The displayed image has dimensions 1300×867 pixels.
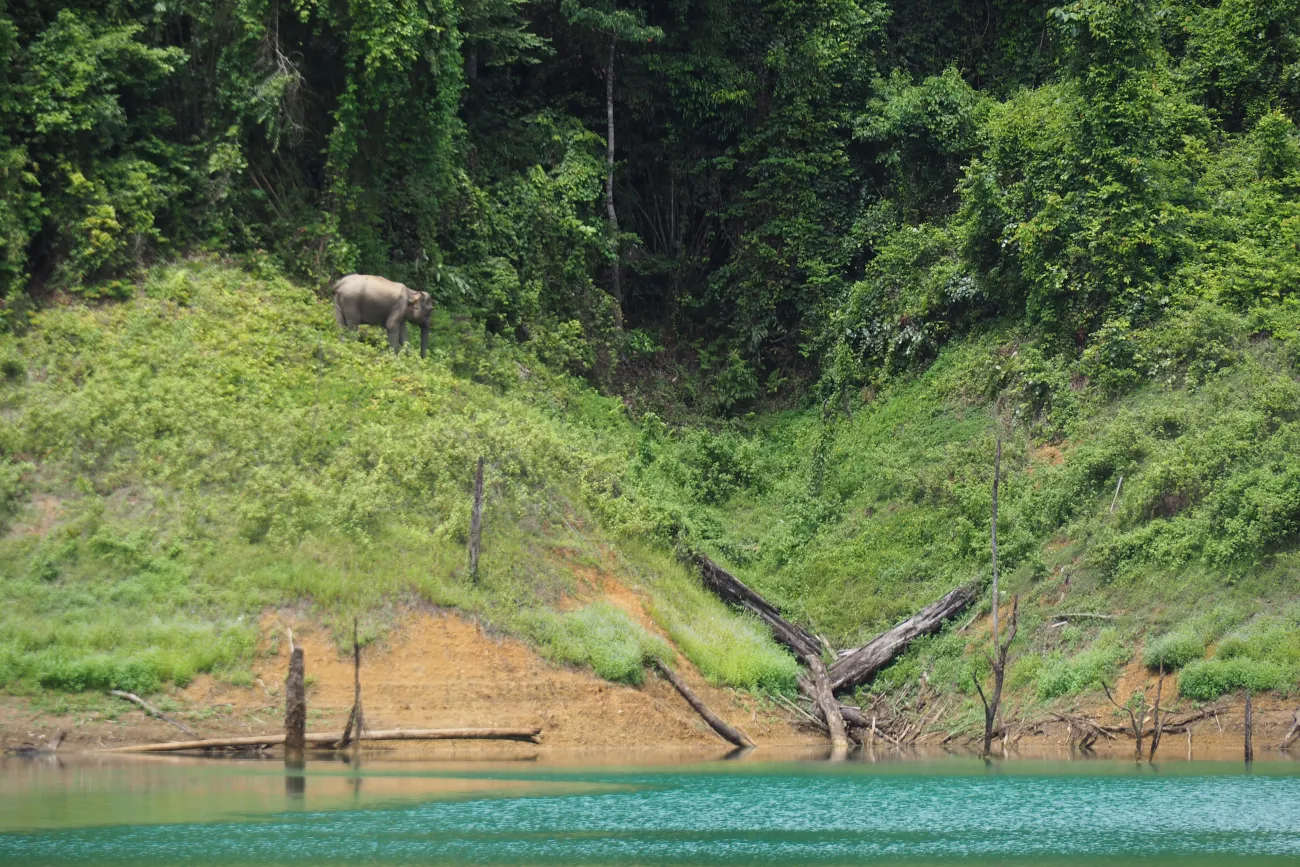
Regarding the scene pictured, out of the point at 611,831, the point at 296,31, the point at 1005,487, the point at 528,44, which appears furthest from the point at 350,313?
the point at 611,831

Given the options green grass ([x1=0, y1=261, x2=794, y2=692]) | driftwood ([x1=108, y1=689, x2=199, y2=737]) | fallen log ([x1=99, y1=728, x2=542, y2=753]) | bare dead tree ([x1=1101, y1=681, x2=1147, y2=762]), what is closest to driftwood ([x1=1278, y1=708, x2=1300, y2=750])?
bare dead tree ([x1=1101, y1=681, x2=1147, y2=762])

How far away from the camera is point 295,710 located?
67.5 feet

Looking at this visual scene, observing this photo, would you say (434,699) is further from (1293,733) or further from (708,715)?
(1293,733)

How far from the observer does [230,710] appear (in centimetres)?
2170

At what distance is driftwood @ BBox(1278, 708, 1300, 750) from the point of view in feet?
71.7

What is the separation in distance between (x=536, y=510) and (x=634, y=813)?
11.3 metres

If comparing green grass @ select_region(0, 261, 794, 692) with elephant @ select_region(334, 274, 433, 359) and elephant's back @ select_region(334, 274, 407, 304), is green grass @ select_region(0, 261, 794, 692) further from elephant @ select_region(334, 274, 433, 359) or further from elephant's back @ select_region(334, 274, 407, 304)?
elephant's back @ select_region(334, 274, 407, 304)

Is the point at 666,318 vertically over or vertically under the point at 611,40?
under

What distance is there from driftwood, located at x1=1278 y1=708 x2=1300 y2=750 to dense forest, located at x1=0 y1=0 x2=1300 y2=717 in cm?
66

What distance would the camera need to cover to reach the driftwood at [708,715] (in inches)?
974

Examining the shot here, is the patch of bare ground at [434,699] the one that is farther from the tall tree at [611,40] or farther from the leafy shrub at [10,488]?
the tall tree at [611,40]

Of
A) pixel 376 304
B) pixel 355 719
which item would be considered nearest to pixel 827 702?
pixel 355 719

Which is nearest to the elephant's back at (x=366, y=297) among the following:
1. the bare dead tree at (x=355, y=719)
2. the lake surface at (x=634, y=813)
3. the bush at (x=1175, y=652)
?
the bare dead tree at (x=355, y=719)


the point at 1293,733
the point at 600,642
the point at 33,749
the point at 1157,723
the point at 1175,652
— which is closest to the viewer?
the point at 33,749
